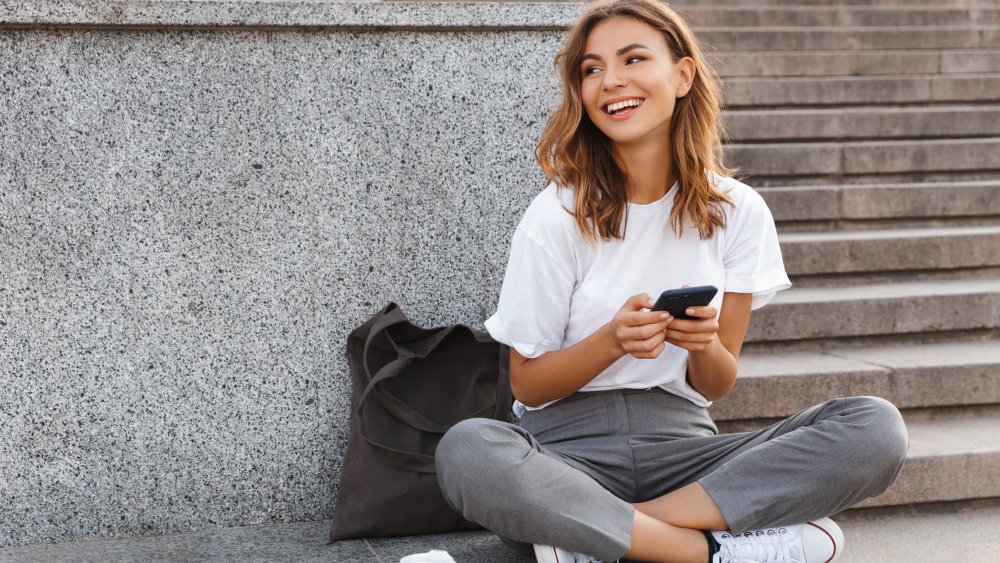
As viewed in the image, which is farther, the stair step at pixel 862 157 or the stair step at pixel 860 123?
the stair step at pixel 860 123

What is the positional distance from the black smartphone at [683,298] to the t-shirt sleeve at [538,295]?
1.06 feet

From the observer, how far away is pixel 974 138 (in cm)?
588

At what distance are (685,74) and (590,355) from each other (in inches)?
32.1

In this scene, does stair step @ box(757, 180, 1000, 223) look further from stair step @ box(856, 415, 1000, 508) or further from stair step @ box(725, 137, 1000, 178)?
stair step @ box(856, 415, 1000, 508)

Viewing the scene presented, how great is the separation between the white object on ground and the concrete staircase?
123cm

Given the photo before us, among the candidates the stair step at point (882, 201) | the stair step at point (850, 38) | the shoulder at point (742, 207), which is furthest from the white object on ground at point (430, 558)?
the stair step at point (850, 38)

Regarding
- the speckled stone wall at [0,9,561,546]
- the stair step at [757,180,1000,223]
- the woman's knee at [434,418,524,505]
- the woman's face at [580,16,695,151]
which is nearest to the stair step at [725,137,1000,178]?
the stair step at [757,180,1000,223]

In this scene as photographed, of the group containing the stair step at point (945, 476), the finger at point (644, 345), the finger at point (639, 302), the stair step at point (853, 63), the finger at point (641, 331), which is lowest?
the stair step at point (945, 476)

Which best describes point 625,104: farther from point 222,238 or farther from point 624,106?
point 222,238

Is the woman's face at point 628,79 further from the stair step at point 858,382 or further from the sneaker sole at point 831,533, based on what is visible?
the stair step at point 858,382

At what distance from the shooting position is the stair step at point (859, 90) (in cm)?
591

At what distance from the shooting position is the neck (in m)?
2.79

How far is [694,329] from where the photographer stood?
2.47 meters

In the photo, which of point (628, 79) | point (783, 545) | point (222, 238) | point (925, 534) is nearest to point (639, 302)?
point (628, 79)
